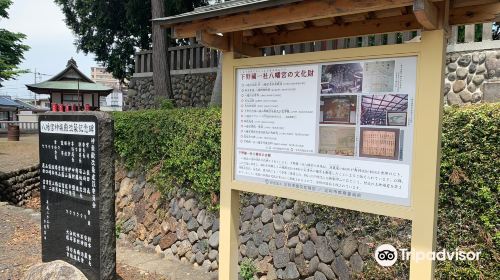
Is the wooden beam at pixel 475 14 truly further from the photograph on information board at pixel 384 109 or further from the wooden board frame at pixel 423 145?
the photograph on information board at pixel 384 109

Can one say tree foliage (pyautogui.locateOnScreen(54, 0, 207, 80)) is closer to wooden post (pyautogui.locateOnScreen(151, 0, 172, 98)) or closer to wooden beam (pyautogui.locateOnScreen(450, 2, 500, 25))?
wooden post (pyautogui.locateOnScreen(151, 0, 172, 98))

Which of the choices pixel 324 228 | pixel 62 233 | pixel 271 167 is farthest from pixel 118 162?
pixel 271 167

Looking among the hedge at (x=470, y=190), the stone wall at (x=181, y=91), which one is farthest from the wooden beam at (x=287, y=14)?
the stone wall at (x=181, y=91)

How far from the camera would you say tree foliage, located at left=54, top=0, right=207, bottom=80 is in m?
13.9

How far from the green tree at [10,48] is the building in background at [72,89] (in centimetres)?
291

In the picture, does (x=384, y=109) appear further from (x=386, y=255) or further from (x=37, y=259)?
(x=37, y=259)

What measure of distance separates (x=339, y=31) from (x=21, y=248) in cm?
540

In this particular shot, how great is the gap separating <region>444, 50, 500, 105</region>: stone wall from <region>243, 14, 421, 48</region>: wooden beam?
2.94m

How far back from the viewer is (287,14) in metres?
2.88

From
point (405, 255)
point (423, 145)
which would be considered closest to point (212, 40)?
point (423, 145)

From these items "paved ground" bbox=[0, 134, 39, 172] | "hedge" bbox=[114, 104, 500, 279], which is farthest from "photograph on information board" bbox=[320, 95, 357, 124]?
"paved ground" bbox=[0, 134, 39, 172]

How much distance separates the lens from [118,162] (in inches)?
311

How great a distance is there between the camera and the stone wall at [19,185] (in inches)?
438

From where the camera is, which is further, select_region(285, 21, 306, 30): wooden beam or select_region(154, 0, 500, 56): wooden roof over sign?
select_region(285, 21, 306, 30): wooden beam
